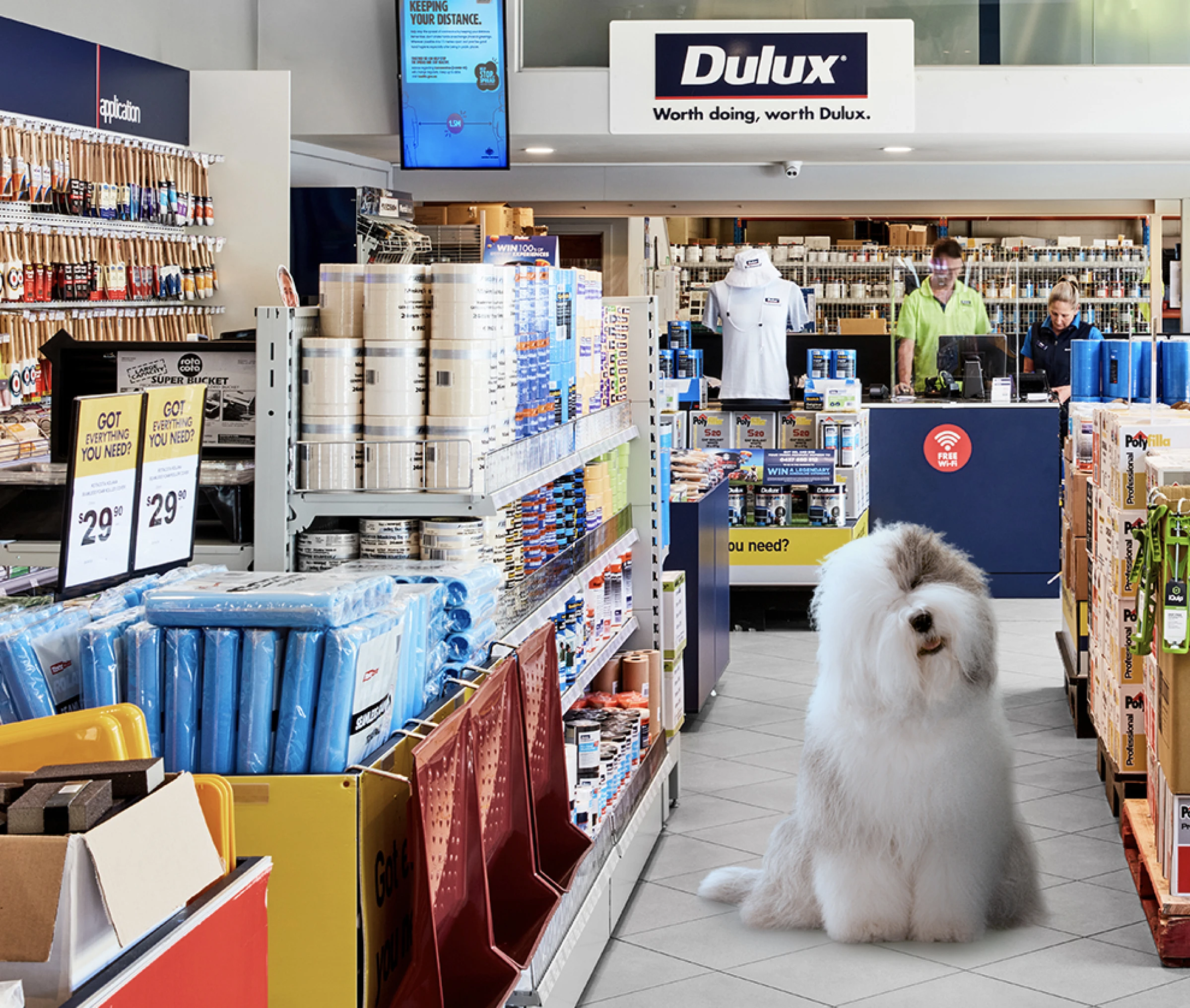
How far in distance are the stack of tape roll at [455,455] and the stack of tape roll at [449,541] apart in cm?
7

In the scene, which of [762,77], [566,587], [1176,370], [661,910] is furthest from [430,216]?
[566,587]

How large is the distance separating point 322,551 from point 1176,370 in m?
3.93

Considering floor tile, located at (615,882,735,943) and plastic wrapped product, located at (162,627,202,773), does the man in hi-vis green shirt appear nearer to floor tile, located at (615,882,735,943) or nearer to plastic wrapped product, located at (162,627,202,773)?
floor tile, located at (615,882,735,943)

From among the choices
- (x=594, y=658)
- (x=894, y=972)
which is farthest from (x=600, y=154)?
Result: (x=894, y=972)

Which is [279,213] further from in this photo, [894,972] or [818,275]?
[818,275]

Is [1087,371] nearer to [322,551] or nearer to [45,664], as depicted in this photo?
[322,551]

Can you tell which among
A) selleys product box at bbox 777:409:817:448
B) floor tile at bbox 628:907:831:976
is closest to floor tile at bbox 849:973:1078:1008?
floor tile at bbox 628:907:831:976

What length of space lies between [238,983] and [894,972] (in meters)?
2.25

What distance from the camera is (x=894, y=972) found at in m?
3.38

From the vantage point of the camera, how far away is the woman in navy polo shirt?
1005 centimetres

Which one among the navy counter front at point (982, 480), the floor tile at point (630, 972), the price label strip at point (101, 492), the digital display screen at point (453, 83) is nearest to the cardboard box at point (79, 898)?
the price label strip at point (101, 492)

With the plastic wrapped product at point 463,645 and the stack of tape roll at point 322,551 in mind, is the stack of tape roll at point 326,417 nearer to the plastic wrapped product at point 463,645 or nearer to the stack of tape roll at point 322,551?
the stack of tape roll at point 322,551

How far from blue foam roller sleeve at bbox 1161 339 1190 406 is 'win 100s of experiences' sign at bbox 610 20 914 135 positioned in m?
4.20

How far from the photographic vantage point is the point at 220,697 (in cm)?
194
